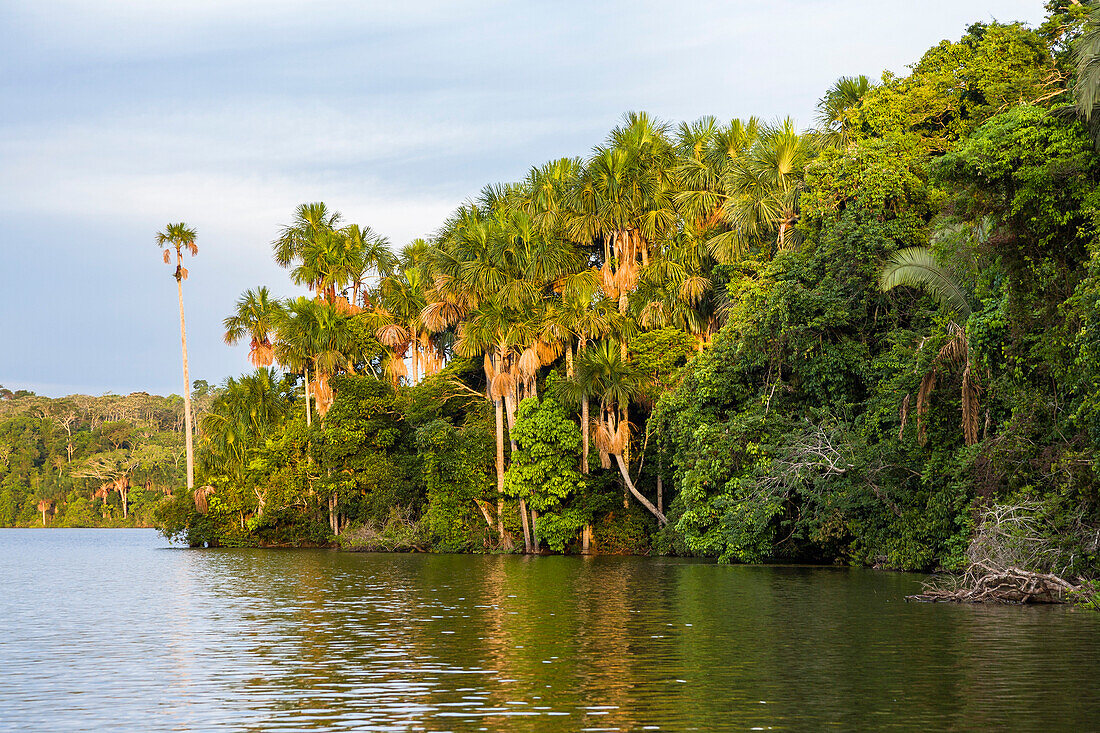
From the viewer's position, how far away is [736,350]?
37375 millimetres

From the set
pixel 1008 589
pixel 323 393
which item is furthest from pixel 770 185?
pixel 323 393

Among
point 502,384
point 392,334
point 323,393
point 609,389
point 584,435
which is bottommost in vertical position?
point 584,435

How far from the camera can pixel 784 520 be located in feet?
121

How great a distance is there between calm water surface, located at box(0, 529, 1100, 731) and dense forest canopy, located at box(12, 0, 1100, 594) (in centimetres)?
507

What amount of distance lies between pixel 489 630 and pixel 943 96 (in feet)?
78.5

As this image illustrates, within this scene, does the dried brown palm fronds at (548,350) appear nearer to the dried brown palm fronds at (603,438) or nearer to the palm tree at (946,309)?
the dried brown palm fronds at (603,438)

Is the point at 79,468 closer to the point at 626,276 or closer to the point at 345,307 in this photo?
the point at 345,307

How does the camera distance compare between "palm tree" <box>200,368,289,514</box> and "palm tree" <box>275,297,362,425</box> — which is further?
"palm tree" <box>200,368,289,514</box>

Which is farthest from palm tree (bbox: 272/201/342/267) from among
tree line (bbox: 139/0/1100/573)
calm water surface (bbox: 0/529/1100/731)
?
calm water surface (bbox: 0/529/1100/731)

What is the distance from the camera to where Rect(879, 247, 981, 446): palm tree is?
27875 mm

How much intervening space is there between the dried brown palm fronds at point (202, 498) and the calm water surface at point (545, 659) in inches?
1233

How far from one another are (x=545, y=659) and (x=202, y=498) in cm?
4914

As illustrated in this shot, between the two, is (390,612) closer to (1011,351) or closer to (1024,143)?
(1011,351)

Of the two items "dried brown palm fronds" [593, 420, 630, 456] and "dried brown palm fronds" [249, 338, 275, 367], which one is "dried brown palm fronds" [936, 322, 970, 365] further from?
"dried brown palm fronds" [249, 338, 275, 367]
